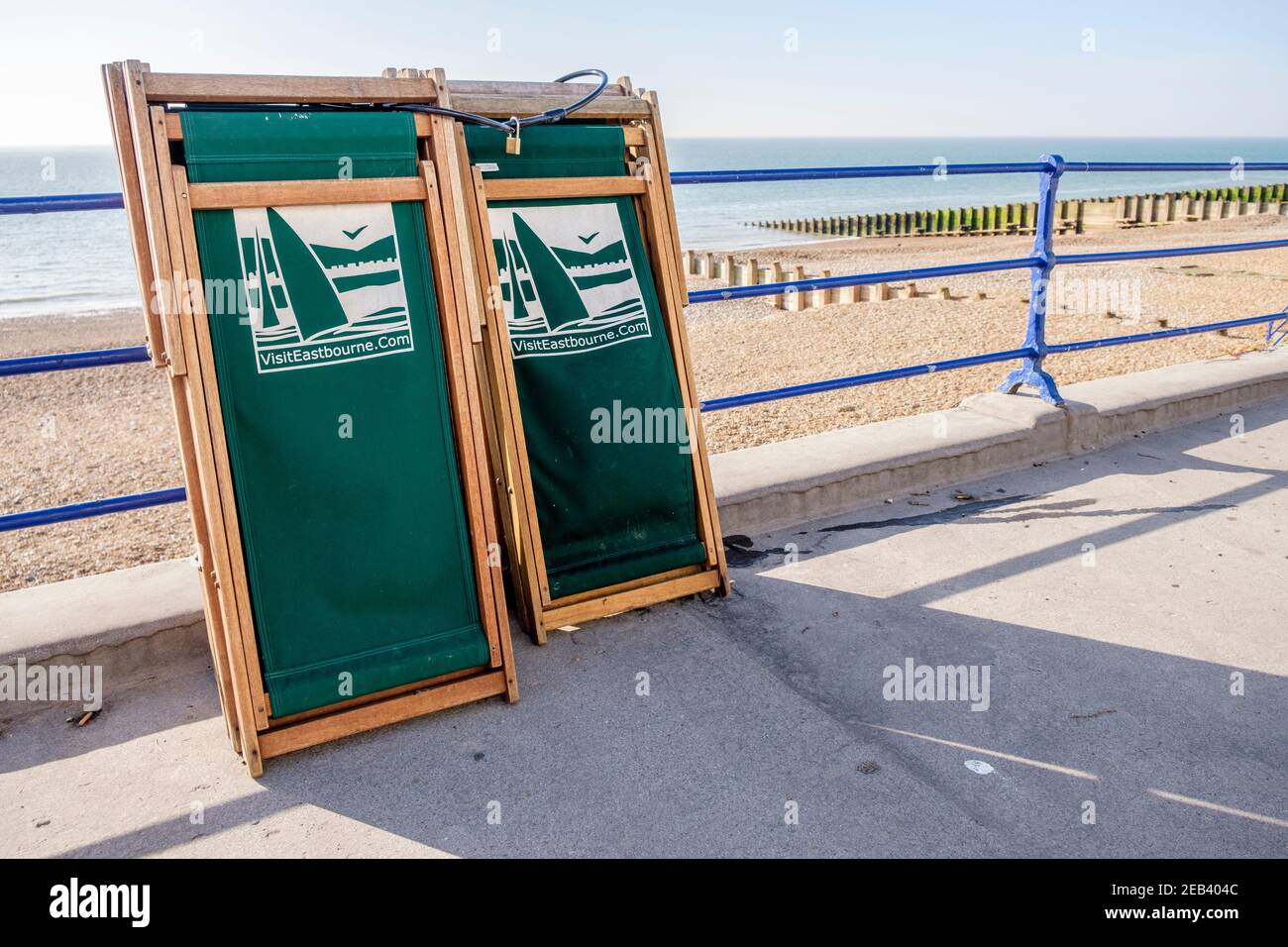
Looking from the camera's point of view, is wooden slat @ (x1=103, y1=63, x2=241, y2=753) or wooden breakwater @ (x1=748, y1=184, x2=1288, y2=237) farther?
wooden breakwater @ (x1=748, y1=184, x2=1288, y2=237)

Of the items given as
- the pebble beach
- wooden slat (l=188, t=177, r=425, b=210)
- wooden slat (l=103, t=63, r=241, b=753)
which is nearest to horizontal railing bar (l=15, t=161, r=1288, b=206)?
wooden slat (l=103, t=63, r=241, b=753)

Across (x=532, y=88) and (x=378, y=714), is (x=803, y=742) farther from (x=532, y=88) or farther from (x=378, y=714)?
(x=532, y=88)

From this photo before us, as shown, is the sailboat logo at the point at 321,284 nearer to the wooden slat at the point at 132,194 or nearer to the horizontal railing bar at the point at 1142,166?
the wooden slat at the point at 132,194

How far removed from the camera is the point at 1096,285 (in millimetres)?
15492

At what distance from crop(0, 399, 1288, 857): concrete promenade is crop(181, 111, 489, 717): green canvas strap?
283 millimetres

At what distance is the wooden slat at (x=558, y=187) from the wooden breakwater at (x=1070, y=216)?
37.4 meters

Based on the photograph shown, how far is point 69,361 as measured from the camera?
3277 mm

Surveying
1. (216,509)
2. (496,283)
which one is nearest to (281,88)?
(496,283)

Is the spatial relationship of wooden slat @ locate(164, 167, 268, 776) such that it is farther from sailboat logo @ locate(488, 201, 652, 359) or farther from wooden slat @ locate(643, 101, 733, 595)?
wooden slat @ locate(643, 101, 733, 595)

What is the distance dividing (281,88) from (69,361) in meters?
1.19

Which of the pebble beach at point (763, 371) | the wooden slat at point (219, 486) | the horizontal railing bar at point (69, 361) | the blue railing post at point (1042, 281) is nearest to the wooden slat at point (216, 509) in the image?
the wooden slat at point (219, 486)

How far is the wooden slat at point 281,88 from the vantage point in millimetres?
2756

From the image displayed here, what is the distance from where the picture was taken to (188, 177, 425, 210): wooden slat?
2779 millimetres

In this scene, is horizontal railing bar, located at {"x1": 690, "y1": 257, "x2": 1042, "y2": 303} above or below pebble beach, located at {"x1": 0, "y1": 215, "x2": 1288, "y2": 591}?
above
